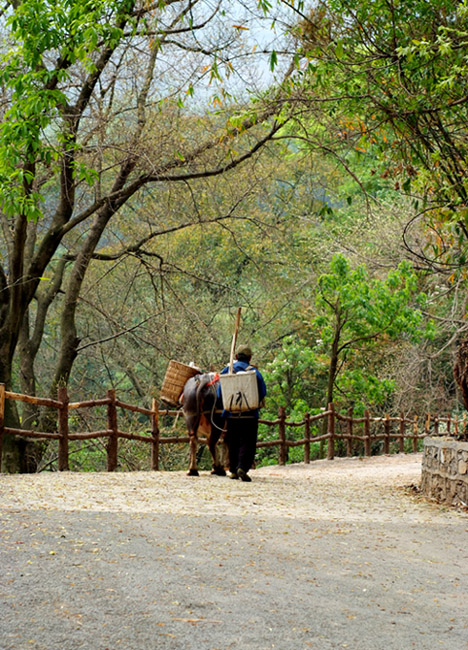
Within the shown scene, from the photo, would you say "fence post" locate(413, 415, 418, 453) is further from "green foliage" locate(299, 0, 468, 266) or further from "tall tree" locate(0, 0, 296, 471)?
"green foliage" locate(299, 0, 468, 266)

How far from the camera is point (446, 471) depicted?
10070 mm

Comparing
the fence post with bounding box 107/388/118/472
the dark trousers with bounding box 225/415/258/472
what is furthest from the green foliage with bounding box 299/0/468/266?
the fence post with bounding box 107/388/118/472

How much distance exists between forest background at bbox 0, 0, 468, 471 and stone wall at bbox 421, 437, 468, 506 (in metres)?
0.92

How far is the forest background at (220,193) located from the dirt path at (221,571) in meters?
3.20

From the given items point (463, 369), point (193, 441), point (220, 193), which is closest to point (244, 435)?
point (193, 441)

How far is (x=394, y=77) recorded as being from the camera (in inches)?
357

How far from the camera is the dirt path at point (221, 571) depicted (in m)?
4.40

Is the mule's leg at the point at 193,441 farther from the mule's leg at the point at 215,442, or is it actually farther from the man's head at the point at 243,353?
the man's head at the point at 243,353

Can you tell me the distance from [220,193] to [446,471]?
11124mm

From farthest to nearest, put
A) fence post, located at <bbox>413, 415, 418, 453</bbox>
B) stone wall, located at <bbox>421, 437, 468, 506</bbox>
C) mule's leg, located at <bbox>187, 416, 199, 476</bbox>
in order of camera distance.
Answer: fence post, located at <bbox>413, 415, 418, 453</bbox> < mule's leg, located at <bbox>187, 416, 199, 476</bbox> < stone wall, located at <bbox>421, 437, 468, 506</bbox>

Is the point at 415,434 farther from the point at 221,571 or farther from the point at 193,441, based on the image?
the point at 221,571

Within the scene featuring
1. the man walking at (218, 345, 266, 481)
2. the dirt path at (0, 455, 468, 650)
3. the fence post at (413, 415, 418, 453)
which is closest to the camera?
the dirt path at (0, 455, 468, 650)

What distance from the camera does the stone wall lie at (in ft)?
31.2

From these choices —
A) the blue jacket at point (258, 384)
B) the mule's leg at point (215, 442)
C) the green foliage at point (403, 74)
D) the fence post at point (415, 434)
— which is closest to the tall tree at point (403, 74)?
the green foliage at point (403, 74)
